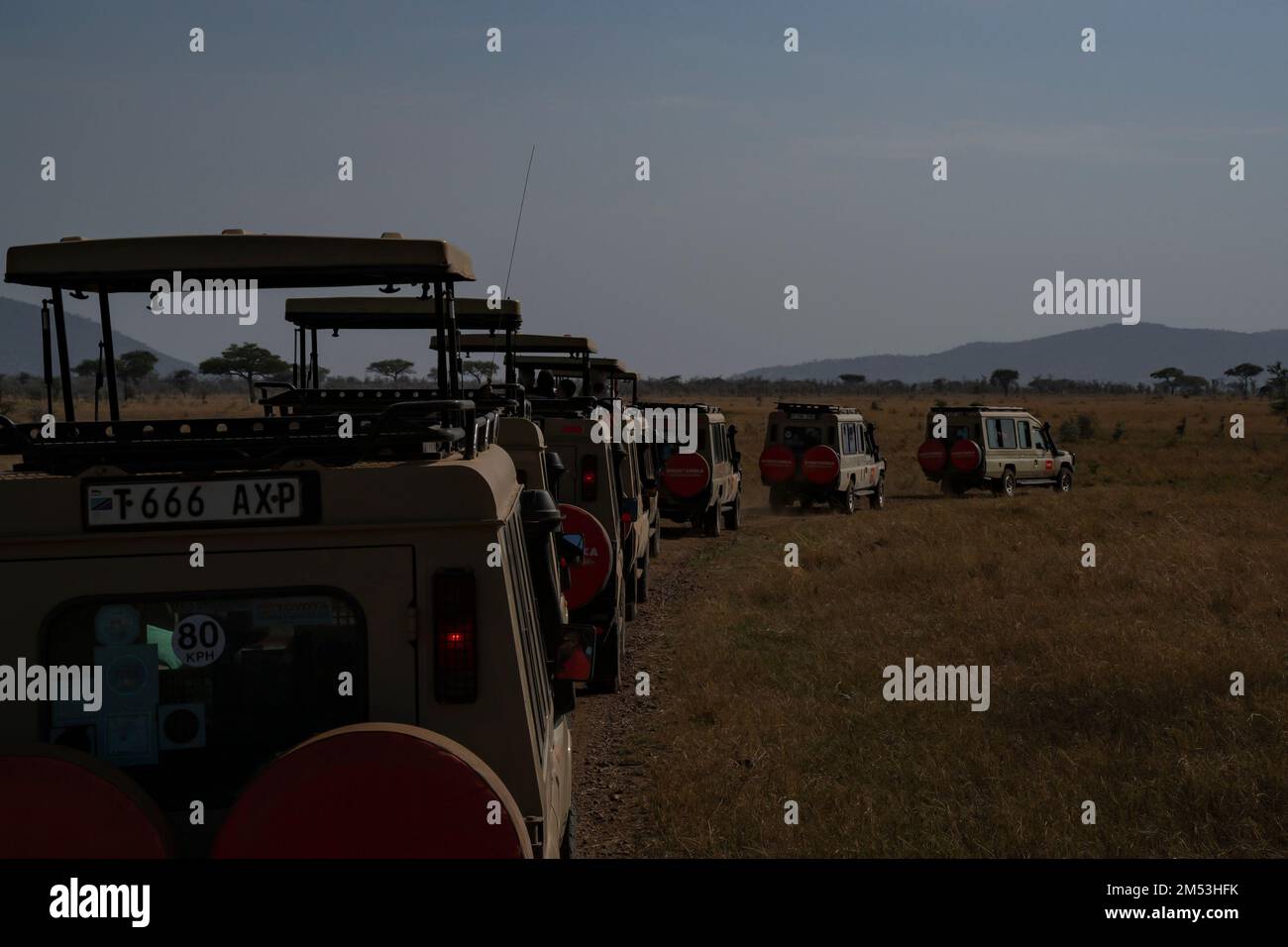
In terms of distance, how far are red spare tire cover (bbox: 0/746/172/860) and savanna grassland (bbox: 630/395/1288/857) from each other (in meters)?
4.21

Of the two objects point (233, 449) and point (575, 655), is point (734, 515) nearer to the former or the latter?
point (575, 655)

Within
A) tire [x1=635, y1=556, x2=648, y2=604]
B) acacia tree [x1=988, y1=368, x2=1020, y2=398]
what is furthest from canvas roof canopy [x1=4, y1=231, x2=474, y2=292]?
acacia tree [x1=988, y1=368, x2=1020, y2=398]

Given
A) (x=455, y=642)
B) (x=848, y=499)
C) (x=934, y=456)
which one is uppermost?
(x=455, y=642)

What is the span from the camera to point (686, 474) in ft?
66.5

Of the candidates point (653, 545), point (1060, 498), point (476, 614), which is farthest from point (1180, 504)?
point (476, 614)

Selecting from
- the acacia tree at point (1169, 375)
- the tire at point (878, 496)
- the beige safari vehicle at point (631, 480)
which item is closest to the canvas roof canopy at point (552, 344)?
the beige safari vehicle at point (631, 480)

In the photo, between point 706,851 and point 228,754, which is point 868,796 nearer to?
point 706,851

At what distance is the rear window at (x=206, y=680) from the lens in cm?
345

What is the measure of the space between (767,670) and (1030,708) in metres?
2.30

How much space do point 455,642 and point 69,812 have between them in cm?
95

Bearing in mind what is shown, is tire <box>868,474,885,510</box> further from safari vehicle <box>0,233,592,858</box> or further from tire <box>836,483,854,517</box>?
safari vehicle <box>0,233,592,858</box>

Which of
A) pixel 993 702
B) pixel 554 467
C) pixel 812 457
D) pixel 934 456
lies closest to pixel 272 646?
pixel 554 467

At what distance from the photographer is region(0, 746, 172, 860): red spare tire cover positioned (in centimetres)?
287
